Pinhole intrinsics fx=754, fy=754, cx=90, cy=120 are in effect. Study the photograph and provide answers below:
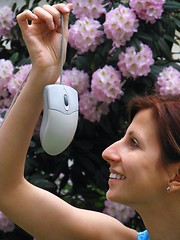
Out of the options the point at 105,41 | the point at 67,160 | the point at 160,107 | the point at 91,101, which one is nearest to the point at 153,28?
the point at 105,41

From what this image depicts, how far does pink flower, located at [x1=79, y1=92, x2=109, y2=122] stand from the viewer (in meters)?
3.00

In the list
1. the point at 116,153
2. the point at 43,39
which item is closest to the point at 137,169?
the point at 116,153

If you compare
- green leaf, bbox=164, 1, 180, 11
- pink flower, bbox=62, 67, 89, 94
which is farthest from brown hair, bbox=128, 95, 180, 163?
green leaf, bbox=164, 1, 180, 11

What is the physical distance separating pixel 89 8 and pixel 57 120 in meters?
1.47

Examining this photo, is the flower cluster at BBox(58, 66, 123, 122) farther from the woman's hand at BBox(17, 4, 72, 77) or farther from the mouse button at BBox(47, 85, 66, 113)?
the mouse button at BBox(47, 85, 66, 113)

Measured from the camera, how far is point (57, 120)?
1.63 metres

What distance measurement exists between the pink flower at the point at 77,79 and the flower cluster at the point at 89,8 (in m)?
0.23

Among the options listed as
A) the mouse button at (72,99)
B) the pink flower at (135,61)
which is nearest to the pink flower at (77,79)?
the pink flower at (135,61)

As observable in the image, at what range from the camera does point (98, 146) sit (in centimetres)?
319

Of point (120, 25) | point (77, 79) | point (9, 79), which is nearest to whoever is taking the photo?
point (120, 25)

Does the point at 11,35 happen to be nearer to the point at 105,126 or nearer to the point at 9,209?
the point at 105,126

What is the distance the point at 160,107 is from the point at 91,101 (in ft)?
3.64

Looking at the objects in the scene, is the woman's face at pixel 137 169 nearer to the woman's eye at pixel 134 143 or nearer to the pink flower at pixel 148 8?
the woman's eye at pixel 134 143

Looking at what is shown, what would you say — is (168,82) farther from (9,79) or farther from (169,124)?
(169,124)
